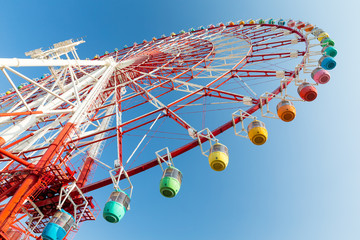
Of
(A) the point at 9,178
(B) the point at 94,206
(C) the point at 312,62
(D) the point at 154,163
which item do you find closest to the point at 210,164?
(D) the point at 154,163

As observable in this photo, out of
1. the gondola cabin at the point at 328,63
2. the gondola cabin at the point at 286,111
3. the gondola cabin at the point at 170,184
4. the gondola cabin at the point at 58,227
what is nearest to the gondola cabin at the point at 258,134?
the gondola cabin at the point at 286,111

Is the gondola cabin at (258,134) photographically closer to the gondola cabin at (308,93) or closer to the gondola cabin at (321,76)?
the gondola cabin at (308,93)

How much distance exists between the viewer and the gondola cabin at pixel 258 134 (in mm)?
9289

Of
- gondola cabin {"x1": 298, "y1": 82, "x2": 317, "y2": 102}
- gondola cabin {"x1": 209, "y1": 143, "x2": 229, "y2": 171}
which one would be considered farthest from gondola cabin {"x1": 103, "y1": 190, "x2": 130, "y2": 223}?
gondola cabin {"x1": 298, "y1": 82, "x2": 317, "y2": 102}

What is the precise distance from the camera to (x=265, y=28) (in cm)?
2142

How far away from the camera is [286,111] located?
10094 millimetres

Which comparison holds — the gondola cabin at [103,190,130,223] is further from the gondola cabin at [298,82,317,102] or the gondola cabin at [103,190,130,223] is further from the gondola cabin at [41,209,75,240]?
the gondola cabin at [298,82,317,102]

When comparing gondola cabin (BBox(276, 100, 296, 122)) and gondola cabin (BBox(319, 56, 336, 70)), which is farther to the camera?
gondola cabin (BBox(319, 56, 336, 70))

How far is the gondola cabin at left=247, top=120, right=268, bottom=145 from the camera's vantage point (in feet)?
30.5

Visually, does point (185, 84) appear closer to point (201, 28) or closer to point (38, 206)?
point (38, 206)

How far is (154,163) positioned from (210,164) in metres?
2.11

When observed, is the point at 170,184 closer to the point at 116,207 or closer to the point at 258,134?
the point at 116,207

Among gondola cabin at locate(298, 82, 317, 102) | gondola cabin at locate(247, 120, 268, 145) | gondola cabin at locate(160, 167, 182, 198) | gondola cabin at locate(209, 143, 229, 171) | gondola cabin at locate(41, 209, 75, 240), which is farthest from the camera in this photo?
A: gondola cabin at locate(298, 82, 317, 102)

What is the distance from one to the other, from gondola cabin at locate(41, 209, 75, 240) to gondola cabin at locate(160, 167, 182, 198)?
336 centimetres
